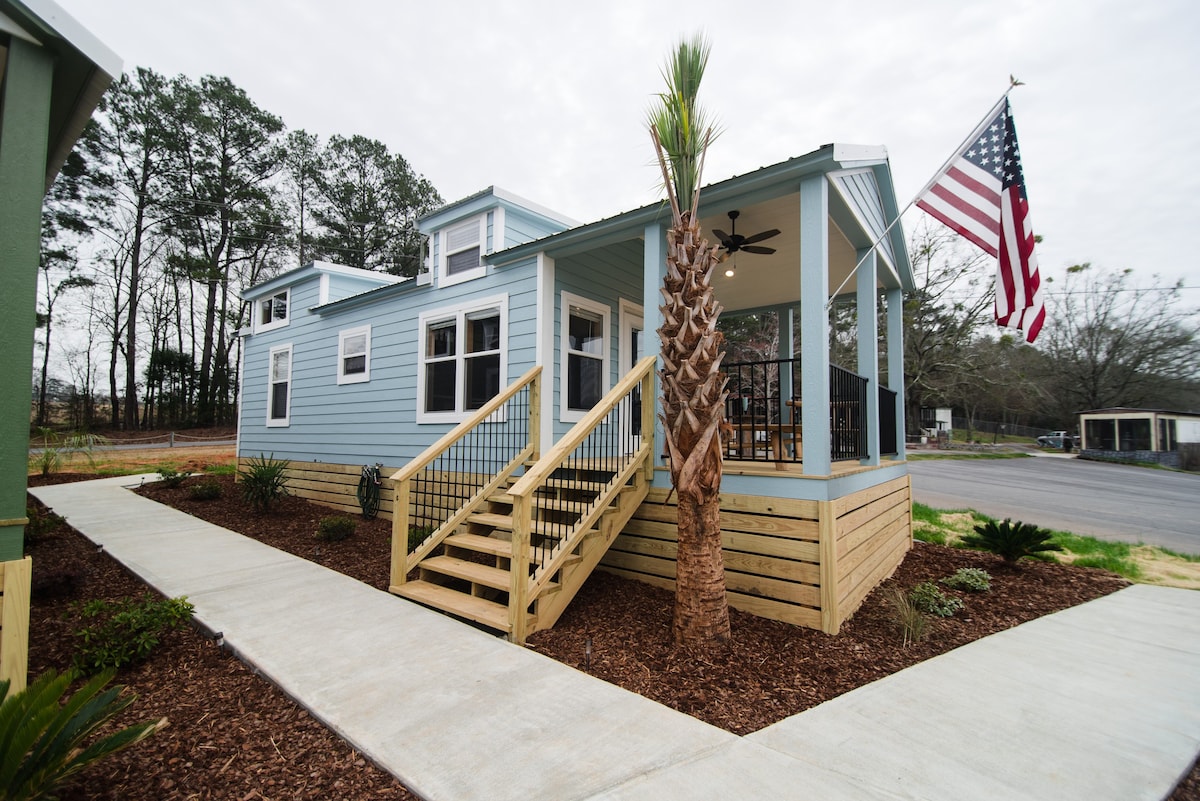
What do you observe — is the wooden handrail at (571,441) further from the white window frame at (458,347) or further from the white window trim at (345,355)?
the white window trim at (345,355)

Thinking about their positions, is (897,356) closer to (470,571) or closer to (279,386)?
(470,571)

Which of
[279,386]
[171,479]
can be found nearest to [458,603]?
[279,386]

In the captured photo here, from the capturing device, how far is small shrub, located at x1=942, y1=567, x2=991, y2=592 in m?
4.61

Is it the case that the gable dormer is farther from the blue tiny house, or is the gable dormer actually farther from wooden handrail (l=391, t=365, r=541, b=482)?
wooden handrail (l=391, t=365, r=541, b=482)

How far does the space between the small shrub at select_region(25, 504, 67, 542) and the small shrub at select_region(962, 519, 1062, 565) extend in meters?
10.1

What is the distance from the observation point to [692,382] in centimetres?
308

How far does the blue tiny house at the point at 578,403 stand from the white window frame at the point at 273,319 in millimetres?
64

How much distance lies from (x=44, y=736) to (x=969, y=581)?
19.9 feet

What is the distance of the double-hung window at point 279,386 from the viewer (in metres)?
9.27

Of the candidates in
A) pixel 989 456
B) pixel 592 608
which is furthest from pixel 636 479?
pixel 989 456

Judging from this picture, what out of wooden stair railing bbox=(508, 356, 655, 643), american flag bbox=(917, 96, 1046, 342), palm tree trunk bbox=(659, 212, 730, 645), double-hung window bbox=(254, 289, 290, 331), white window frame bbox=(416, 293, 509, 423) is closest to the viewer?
palm tree trunk bbox=(659, 212, 730, 645)

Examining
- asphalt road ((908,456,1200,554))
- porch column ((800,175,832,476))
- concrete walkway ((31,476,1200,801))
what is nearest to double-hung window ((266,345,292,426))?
concrete walkway ((31,476,1200,801))

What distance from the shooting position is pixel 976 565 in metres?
5.50

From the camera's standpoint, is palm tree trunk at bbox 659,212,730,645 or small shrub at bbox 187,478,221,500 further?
small shrub at bbox 187,478,221,500
